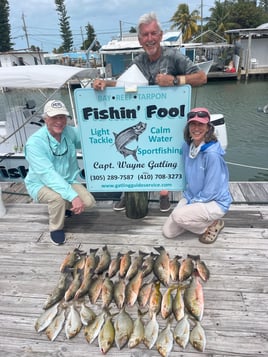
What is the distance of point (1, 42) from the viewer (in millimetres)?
49500

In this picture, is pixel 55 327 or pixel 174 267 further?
pixel 174 267

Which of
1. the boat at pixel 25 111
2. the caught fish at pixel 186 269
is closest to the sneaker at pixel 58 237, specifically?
the caught fish at pixel 186 269

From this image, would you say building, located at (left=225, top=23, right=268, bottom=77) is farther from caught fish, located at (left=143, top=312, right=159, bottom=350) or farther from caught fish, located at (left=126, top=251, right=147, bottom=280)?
Answer: caught fish, located at (left=143, top=312, right=159, bottom=350)

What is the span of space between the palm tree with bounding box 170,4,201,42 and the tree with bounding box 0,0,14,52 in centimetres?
2794

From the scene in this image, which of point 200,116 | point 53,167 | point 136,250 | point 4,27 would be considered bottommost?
point 136,250

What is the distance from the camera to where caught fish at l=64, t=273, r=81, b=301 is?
244cm

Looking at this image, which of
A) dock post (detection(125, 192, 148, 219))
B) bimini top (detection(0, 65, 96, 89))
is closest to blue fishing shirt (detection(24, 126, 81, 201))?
dock post (detection(125, 192, 148, 219))

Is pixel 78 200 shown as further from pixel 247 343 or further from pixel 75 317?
pixel 247 343

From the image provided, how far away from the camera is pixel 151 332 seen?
2.06 metres

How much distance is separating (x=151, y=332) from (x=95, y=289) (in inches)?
25.0

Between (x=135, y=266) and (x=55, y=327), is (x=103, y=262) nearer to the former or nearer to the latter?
(x=135, y=266)

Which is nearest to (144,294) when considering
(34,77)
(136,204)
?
(136,204)

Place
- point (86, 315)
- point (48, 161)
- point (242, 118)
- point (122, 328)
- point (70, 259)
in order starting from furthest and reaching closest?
point (242, 118) → point (48, 161) → point (70, 259) → point (86, 315) → point (122, 328)

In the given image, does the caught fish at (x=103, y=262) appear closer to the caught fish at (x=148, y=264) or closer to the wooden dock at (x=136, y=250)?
the wooden dock at (x=136, y=250)
